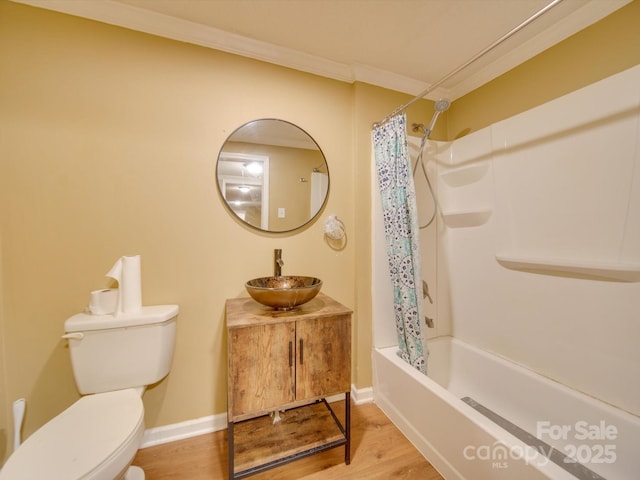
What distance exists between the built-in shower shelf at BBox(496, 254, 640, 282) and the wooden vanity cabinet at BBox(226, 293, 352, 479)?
1.16 meters

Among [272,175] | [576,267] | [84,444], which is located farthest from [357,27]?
[84,444]

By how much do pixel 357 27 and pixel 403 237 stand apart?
49.3 inches

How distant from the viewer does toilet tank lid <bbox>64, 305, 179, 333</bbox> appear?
1.13 meters

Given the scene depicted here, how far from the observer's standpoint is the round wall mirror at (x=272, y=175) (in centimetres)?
154

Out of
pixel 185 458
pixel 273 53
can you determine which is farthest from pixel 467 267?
pixel 185 458

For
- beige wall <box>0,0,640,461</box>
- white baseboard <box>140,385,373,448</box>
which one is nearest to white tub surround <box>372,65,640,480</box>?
beige wall <box>0,0,640,461</box>

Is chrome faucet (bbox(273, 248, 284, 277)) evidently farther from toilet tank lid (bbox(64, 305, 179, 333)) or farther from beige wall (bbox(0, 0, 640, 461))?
toilet tank lid (bbox(64, 305, 179, 333))

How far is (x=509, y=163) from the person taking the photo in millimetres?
1657

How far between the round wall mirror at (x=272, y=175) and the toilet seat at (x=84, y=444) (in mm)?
1069

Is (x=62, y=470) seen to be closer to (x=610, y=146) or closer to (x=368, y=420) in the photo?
(x=368, y=420)

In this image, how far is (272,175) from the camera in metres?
1.63

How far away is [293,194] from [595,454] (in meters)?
2.08

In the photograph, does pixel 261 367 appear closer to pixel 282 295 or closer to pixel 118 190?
pixel 282 295

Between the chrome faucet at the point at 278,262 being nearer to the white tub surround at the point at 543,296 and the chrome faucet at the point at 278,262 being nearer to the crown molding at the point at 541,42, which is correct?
the white tub surround at the point at 543,296
